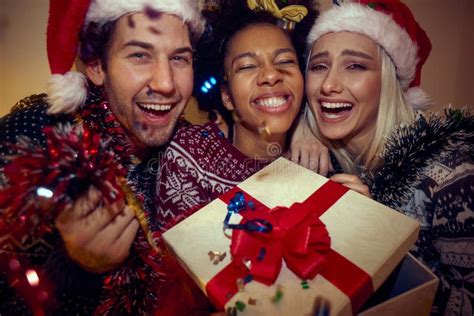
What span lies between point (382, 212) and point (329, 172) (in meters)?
0.80

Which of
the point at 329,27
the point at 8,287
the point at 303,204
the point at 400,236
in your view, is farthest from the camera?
the point at 329,27

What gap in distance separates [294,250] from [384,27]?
1264mm

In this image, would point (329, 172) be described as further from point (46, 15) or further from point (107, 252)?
point (46, 15)

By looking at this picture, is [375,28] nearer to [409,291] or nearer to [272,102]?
[272,102]

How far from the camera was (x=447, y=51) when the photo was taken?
6.89ft

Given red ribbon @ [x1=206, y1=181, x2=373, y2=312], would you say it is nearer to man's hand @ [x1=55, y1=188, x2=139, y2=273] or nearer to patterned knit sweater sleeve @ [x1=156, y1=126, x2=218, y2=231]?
man's hand @ [x1=55, y1=188, x2=139, y2=273]

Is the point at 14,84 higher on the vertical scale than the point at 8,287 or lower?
higher

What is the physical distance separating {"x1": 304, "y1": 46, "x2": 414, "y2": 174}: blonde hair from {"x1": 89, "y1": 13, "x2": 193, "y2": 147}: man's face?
0.94m

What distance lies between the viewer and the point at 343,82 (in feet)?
5.10

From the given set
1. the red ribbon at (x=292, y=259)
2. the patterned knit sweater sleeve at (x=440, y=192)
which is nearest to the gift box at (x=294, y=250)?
the red ribbon at (x=292, y=259)

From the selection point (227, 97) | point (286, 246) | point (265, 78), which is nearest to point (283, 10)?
point (265, 78)

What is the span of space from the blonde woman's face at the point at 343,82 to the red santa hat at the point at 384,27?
4 centimetres

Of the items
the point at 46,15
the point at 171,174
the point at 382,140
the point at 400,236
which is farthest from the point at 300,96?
the point at 46,15

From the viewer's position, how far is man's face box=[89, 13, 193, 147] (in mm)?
Result: 1363
